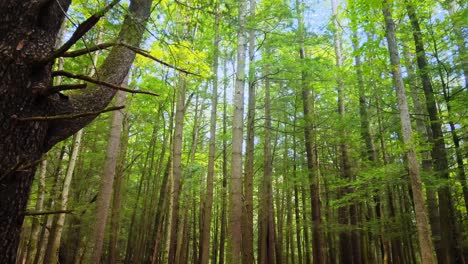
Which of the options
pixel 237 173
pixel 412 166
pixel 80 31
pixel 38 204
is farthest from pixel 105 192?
pixel 412 166

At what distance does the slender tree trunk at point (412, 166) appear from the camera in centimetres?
652

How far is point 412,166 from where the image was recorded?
7.07 m

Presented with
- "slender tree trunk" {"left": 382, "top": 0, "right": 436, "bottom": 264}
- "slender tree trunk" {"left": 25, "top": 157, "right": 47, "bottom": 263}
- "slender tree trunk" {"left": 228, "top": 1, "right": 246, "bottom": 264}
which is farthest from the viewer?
"slender tree trunk" {"left": 25, "top": 157, "right": 47, "bottom": 263}

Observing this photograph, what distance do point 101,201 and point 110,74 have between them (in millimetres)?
5807

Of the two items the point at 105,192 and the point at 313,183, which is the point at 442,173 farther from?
the point at 105,192

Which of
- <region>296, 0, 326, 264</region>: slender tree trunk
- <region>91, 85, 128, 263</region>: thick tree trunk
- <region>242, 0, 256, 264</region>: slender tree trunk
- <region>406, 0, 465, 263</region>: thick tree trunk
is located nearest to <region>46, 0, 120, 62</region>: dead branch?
<region>91, 85, 128, 263</region>: thick tree trunk

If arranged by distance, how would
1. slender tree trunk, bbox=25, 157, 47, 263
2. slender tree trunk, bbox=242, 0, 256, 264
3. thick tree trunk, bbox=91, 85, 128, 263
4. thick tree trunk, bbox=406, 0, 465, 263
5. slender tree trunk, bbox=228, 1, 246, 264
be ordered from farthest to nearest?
slender tree trunk, bbox=242, 0, 256, 264, slender tree trunk, bbox=25, 157, 47, 263, thick tree trunk, bbox=406, 0, 465, 263, slender tree trunk, bbox=228, 1, 246, 264, thick tree trunk, bbox=91, 85, 128, 263

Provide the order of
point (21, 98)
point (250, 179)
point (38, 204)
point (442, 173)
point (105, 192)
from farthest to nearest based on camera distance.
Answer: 1. point (250, 179)
2. point (38, 204)
3. point (442, 173)
4. point (105, 192)
5. point (21, 98)

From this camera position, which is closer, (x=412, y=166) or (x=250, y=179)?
(x=412, y=166)

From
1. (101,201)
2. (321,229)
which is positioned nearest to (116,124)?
(101,201)

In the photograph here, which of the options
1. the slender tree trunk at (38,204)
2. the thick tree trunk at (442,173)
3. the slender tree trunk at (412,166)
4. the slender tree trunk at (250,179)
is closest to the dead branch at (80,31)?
the slender tree trunk at (412,166)

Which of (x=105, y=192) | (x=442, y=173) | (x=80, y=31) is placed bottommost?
→ (x=105, y=192)

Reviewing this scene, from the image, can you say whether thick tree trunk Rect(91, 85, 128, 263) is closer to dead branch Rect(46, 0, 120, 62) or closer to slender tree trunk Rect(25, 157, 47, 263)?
slender tree trunk Rect(25, 157, 47, 263)

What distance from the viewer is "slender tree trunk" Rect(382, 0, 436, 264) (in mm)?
6516
